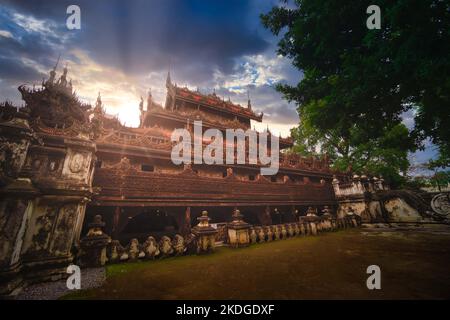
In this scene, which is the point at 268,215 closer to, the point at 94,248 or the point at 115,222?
the point at 115,222

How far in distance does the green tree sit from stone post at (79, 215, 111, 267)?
886cm

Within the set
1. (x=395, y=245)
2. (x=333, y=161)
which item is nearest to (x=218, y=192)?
(x=395, y=245)

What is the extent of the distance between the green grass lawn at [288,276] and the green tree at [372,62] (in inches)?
182

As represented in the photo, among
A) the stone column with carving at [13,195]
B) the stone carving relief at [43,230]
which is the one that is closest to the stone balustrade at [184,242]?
the stone carving relief at [43,230]

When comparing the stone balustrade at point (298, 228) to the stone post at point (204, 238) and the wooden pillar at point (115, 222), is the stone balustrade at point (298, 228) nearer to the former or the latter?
the stone post at point (204, 238)

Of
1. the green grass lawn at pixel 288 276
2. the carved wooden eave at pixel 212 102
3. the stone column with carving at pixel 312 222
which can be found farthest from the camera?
the carved wooden eave at pixel 212 102

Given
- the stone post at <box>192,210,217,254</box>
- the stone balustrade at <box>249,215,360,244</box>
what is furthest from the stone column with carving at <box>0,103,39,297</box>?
the stone balustrade at <box>249,215,360,244</box>

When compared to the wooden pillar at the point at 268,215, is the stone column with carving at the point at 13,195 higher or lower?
higher

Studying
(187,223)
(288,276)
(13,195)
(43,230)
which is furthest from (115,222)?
(288,276)

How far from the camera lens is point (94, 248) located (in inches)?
188

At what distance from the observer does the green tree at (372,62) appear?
4613 millimetres

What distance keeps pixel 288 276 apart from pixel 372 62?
6.46m

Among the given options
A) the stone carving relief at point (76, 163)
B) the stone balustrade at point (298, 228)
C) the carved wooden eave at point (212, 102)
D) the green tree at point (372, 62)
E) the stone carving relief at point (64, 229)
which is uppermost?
the carved wooden eave at point (212, 102)
